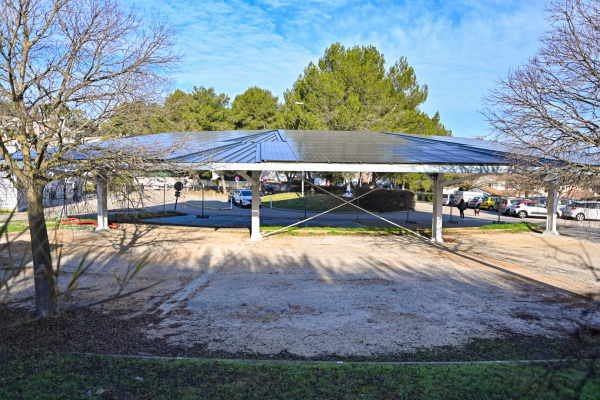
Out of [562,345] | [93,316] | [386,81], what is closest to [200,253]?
[93,316]

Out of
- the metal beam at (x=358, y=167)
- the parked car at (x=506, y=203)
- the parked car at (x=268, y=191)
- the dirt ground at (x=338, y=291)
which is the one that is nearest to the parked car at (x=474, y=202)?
the parked car at (x=506, y=203)

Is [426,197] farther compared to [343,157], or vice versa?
[426,197]

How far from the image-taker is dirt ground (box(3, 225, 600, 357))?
21.9 feet

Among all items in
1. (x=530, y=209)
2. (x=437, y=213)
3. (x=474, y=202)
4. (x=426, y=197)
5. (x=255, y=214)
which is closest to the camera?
(x=255, y=214)

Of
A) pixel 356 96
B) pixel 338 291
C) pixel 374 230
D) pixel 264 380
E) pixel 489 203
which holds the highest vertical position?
pixel 356 96

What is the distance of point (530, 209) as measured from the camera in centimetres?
3241

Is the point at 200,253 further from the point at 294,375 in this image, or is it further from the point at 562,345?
the point at 562,345

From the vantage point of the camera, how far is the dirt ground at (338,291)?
6.69 meters

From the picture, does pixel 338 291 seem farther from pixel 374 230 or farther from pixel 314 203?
pixel 314 203

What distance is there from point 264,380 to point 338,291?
Result: 16.0ft

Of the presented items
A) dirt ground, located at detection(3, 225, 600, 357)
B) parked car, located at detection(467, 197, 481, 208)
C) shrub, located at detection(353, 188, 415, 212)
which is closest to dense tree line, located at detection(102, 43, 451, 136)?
shrub, located at detection(353, 188, 415, 212)

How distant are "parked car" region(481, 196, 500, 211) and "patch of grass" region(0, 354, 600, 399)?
127ft

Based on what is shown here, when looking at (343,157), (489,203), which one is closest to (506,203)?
(489,203)

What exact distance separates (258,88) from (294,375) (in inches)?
2288
